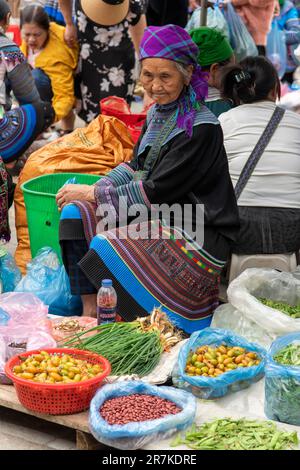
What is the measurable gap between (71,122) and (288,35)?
338 cm

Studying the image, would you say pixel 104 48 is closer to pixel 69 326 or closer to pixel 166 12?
pixel 166 12

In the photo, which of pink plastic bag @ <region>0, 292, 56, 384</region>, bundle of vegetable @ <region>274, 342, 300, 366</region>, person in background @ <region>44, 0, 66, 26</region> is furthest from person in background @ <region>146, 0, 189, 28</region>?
bundle of vegetable @ <region>274, 342, 300, 366</region>

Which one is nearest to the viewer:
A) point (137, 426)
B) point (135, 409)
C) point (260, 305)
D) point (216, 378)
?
point (137, 426)

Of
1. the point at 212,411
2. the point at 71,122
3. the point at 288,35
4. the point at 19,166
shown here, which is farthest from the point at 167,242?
the point at 288,35

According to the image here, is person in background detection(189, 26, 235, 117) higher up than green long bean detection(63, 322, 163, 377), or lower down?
higher up

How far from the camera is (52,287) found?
4.55 metres

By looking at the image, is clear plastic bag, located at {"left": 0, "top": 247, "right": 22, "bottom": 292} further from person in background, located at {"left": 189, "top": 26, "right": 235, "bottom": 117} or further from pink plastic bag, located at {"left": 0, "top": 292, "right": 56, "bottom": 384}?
person in background, located at {"left": 189, "top": 26, "right": 235, "bottom": 117}

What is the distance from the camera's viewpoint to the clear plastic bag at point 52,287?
4539mm

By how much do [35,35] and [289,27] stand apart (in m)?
4.17

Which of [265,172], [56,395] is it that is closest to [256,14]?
[265,172]

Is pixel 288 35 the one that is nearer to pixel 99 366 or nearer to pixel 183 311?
pixel 183 311

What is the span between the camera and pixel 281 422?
3387 millimetres

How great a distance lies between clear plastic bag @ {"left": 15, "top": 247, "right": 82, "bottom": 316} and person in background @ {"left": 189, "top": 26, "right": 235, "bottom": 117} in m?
1.41

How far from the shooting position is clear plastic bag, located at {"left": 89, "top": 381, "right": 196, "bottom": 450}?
3141mm
